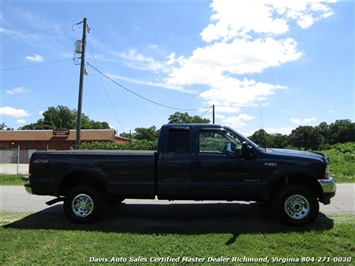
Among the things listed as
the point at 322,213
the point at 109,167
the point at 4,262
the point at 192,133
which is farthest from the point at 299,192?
the point at 4,262

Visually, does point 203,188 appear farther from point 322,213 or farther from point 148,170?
point 322,213

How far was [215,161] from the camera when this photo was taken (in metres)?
6.06

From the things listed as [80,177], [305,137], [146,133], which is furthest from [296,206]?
[146,133]

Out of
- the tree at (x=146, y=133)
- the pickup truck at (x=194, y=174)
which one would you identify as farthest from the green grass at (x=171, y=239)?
the tree at (x=146, y=133)

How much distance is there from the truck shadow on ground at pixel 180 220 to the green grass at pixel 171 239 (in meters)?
0.02

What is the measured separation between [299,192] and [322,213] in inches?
62.7

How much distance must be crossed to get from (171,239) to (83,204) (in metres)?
2.20

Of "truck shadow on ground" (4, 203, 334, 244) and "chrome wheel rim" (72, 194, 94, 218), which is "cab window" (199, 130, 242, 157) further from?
"chrome wheel rim" (72, 194, 94, 218)

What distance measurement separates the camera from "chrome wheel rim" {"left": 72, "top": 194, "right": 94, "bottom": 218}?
6305 mm

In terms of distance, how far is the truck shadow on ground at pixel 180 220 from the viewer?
5770 mm

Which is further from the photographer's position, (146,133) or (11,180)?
(146,133)

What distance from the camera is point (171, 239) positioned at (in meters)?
5.20

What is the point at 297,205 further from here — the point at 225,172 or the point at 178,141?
the point at 178,141

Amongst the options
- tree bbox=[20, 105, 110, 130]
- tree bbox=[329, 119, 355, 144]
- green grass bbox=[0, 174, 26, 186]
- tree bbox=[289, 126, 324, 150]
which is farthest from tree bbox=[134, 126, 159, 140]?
green grass bbox=[0, 174, 26, 186]
